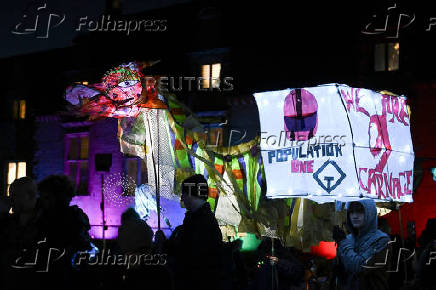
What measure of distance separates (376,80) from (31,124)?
15.5 m

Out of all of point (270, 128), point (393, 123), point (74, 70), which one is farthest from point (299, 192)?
point (74, 70)

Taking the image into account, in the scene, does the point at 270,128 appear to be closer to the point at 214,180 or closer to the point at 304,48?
the point at 214,180

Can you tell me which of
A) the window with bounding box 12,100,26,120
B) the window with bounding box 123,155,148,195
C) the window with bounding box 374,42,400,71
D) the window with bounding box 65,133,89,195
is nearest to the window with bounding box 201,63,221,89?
the window with bounding box 123,155,148,195

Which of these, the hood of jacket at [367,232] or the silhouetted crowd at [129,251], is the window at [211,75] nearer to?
the silhouetted crowd at [129,251]

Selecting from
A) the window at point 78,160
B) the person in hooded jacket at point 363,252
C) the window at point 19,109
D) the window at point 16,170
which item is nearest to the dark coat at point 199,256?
the person in hooded jacket at point 363,252

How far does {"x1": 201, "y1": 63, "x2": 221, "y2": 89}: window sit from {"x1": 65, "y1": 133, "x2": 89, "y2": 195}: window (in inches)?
232

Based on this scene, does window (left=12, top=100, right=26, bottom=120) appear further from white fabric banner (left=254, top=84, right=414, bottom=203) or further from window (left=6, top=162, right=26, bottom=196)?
white fabric banner (left=254, top=84, right=414, bottom=203)

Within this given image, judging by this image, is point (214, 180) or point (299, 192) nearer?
point (299, 192)

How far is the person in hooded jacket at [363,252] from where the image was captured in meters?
6.35

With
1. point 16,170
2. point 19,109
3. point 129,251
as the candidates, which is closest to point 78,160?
point 16,170

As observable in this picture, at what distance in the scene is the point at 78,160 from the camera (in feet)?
80.2

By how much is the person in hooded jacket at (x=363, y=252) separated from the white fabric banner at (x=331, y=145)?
1.12 metres

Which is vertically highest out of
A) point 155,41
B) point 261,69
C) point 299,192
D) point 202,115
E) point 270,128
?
point 155,41

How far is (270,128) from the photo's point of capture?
860 centimetres
